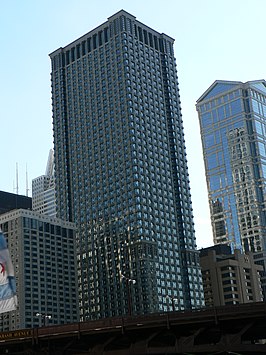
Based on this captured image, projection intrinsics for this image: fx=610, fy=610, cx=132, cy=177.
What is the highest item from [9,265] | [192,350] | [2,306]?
[9,265]

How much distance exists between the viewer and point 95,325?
203 feet

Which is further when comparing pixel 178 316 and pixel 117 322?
pixel 117 322

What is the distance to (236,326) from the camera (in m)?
56.8

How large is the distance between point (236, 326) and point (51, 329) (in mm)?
→ 20518

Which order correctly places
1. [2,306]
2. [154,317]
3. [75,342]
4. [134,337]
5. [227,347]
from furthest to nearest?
1. [75,342]
2. [134,337]
3. [154,317]
4. [227,347]
5. [2,306]

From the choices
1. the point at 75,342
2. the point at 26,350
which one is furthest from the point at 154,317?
the point at 26,350

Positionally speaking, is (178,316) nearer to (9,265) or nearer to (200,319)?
(200,319)

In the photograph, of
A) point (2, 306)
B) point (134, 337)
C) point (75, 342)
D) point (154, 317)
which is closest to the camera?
point (2, 306)

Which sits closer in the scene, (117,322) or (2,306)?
(2,306)

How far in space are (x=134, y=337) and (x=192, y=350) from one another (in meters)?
8.09

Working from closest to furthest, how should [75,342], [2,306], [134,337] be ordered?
[2,306] → [134,337] → [75,342]

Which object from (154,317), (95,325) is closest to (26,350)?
(95,325)

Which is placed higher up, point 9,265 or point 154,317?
point 9,265

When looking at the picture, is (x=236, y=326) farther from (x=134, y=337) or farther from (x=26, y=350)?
(x=26, y=350)
